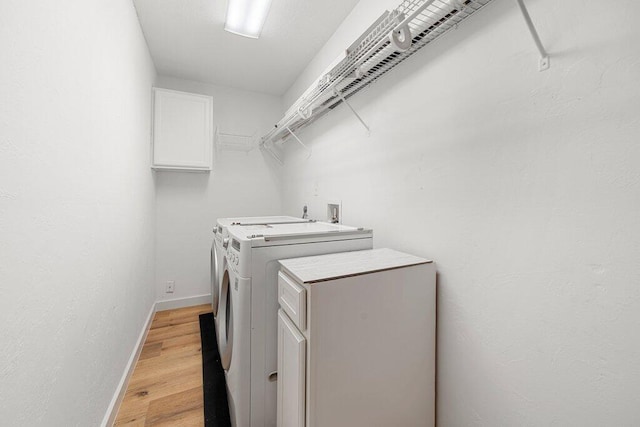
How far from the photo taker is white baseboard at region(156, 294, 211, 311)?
2.82 m

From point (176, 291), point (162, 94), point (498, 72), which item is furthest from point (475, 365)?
point (162, 94)

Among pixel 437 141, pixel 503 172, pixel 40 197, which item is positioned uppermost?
pixel 437 141

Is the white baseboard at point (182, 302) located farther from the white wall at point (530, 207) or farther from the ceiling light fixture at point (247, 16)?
the ceiling light fixture at point (247, 16)

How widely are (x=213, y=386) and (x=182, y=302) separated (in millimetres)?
1565

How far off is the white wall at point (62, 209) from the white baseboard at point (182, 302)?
1276 mm

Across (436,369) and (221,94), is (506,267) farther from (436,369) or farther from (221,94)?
(221,94)

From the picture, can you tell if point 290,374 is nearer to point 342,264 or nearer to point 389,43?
point 342,264

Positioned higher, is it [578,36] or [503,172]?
[578,36]

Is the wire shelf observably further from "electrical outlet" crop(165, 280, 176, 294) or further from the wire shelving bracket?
"electrical outlet" crop(165, 280, 176, 294)

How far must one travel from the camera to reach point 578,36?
2.47 feet

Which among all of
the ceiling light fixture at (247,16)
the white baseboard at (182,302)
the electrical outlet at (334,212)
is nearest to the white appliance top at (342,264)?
the electrical outlet at (334,212)

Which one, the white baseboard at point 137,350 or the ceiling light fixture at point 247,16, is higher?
the ceiling light fixture at point 247,16

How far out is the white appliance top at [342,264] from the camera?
3.14 ft

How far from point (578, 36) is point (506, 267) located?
75 cm
